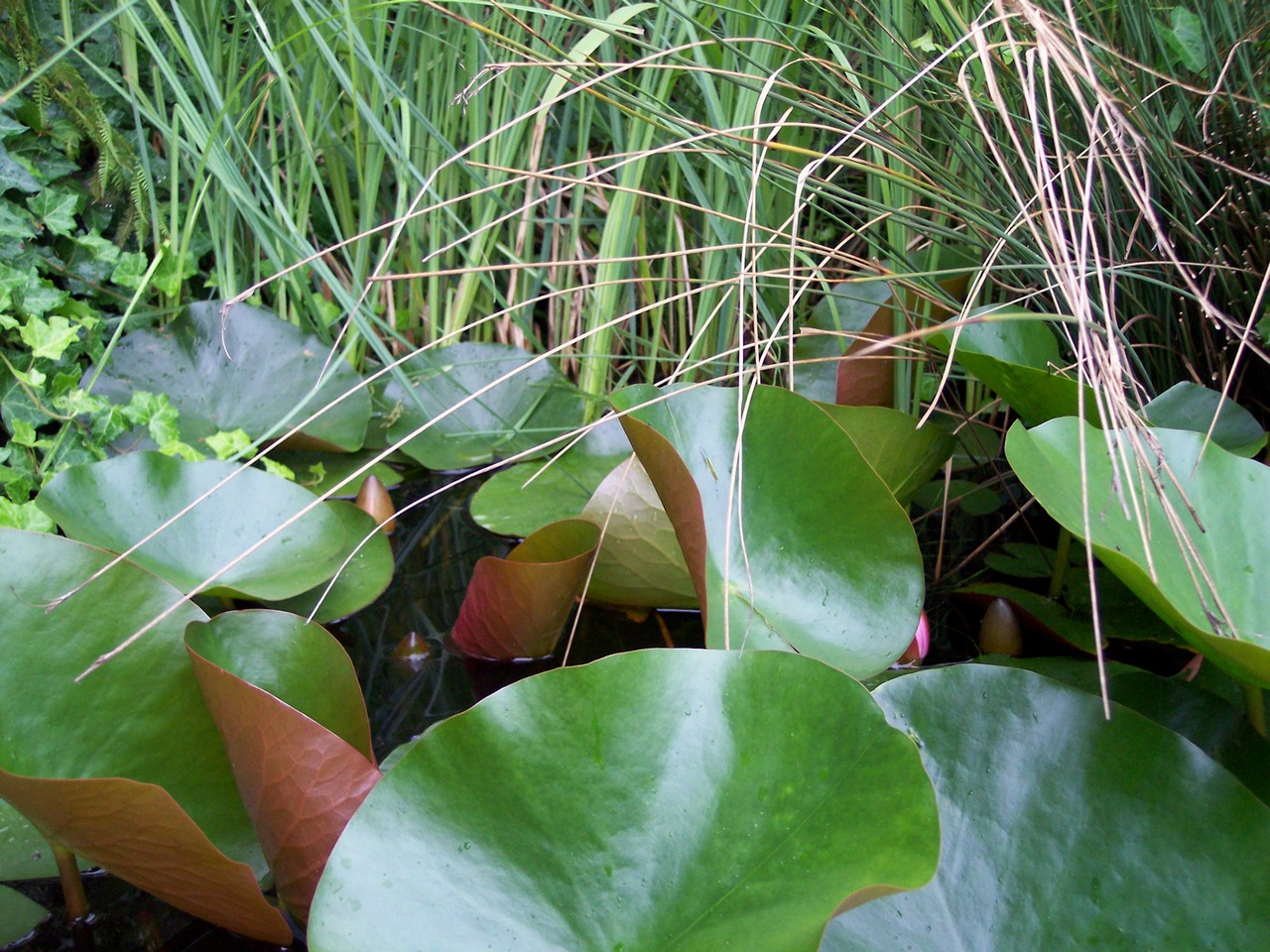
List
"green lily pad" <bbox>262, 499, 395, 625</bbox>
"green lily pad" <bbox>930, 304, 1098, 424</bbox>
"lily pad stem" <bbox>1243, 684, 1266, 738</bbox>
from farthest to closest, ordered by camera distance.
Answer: "green lily pad" <bbox>262, 499, 395, 625</bbox>, "green lily pad" <bbox>930, 304, 1098, 424</bbox>, "lily pad stem" <bbox>1243, 684, 1266, 738</bbox>

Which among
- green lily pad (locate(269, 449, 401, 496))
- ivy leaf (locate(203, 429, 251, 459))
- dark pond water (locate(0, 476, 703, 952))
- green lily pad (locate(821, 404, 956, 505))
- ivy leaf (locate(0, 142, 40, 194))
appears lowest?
dark pond water (locate(0, 476, 703, 952))

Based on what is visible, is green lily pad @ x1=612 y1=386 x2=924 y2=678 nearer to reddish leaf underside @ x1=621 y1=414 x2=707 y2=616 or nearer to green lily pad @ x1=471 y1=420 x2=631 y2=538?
reddish leaf underside @ x1=621 y1=414 x2=707 y2=616

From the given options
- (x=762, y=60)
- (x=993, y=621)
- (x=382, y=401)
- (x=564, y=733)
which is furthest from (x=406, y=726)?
(x=762, y=60)

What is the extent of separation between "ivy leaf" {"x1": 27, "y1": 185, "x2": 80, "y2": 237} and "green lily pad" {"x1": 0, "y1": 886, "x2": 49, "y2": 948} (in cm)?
94

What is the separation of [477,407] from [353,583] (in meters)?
0.45

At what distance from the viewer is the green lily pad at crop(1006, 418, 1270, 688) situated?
0.54m

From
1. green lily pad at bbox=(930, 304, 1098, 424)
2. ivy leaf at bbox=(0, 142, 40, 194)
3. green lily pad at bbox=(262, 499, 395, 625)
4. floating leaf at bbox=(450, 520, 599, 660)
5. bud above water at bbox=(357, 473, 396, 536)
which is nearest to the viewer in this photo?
green lily pad at bbox=(930, 304, 1098, 424)

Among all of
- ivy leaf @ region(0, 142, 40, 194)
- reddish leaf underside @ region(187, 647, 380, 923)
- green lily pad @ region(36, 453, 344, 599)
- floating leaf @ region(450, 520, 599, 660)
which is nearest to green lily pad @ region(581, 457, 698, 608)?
floating leaf @ region(450, 520, 599, 660)

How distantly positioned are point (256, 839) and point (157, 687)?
0.13 metres

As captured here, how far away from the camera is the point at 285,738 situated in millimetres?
547

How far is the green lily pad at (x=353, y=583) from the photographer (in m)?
0.96

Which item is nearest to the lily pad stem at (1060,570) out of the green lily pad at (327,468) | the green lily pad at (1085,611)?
the green lily pad at (1085,611)

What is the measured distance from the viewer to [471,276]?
4.92 ft

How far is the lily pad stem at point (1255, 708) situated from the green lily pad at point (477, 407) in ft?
2.95
